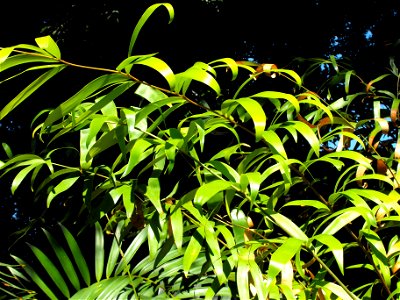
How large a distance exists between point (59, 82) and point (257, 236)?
1.59 metres

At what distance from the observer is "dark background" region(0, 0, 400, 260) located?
222 cm

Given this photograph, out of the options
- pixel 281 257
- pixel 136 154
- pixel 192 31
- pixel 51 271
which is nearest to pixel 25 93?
pixel 136 154

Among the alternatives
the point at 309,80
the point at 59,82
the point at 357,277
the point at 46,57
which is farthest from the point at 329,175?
the point at 46,57

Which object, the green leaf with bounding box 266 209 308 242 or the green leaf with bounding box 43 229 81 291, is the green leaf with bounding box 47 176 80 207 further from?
the green leaf with bounding box 266 209 308 242

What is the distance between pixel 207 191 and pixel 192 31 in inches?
67.9

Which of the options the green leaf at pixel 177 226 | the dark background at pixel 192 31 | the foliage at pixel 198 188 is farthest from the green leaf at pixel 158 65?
the dark background at pixel 192 31

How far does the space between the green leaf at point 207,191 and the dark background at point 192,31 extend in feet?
5.32

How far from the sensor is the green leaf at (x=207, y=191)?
656 millimetres

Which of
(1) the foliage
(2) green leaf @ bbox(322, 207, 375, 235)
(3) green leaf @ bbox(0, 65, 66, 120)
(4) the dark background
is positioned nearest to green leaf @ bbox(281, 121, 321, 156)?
(1) the foliage

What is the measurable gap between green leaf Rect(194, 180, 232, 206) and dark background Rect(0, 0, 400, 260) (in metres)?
1.62

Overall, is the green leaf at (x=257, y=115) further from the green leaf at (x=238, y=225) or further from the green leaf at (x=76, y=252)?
the green leaf at (x=76, y=252)

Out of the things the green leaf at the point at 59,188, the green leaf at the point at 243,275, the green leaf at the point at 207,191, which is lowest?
the green leaf at the point at 243,275

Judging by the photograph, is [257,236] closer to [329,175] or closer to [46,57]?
[46,57]

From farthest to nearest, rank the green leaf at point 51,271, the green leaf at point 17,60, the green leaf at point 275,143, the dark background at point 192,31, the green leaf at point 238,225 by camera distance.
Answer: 1. the dark background at point 192,31
2. the green leaf at point 51,271
3. the green leaf at point 238,225
4. the green leaf at point 275,143
5. the green leaf at point 17,60
